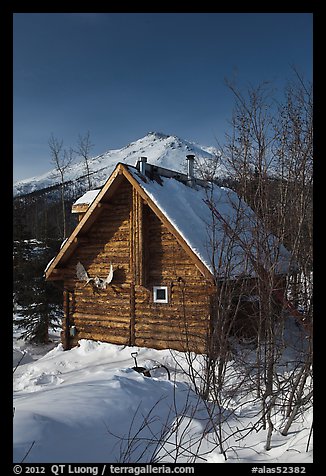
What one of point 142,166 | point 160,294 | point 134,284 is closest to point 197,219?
point 142,166

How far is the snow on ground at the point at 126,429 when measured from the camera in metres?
3.77

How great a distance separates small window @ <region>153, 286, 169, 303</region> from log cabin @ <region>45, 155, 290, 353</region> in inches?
1.2

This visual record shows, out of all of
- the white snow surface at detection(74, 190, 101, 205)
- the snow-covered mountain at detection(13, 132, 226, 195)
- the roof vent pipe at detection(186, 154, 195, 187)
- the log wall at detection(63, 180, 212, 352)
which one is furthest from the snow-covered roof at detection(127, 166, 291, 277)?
the snow-covered mountain at detection(13, 132, 226, 195)

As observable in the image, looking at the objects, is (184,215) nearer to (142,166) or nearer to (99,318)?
(142,166)

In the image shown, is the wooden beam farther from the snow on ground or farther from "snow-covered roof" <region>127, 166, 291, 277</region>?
the snow on ground

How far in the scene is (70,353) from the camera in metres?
11.3

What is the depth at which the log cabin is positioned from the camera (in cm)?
991

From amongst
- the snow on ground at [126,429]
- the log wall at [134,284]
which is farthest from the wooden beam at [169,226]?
the snow on ground at [126,429]

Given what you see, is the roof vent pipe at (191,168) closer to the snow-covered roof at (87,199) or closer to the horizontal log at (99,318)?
the snow-covered roof at (87,199)

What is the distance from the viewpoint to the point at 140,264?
10531 millimetres
